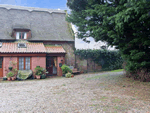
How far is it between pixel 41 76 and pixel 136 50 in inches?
386

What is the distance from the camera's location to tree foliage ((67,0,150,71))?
6297 mm

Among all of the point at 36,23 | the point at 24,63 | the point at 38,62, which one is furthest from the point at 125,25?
the point at 36,23

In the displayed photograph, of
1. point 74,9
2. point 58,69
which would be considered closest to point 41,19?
point 58,69

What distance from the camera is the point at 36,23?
19062 millimetres

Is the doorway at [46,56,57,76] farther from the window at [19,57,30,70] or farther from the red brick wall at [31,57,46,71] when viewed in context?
the window at [19,57,30,70]

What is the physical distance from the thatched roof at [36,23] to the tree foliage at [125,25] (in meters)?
8.42

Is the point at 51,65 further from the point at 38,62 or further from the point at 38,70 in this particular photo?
the point at 38,70

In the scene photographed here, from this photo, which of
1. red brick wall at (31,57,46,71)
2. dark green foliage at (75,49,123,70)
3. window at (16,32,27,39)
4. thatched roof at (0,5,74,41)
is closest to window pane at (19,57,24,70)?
red brick wall at (31,57,46,71)

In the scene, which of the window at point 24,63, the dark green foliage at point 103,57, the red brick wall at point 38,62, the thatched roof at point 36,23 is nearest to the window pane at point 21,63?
the window at point 24,63

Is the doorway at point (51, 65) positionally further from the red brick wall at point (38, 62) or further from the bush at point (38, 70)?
the bush at point (38, 70)

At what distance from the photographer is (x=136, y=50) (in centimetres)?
788

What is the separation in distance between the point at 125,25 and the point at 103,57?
12318 millimetres

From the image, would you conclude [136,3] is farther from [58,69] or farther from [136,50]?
[58,69]

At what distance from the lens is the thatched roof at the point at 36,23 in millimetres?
17234
